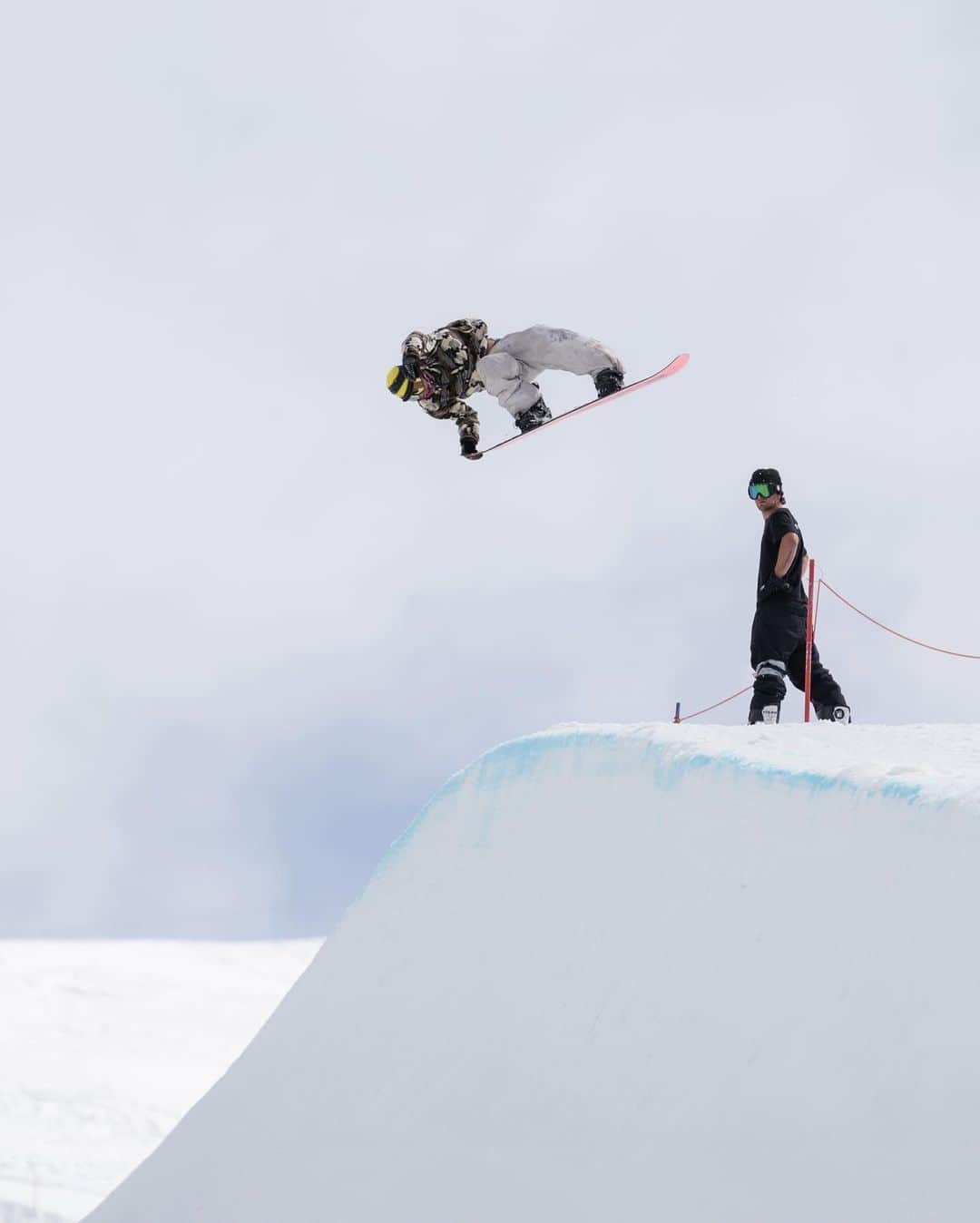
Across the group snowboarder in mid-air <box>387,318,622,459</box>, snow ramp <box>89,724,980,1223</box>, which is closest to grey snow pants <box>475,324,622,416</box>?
snowboarder in mid-air <box>387,318,622,459</box>

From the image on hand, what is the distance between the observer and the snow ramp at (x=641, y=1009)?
3.18 m

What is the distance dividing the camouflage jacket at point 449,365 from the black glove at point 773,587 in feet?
7.23

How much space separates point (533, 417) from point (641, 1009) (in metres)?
5.16

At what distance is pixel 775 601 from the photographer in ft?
25.2

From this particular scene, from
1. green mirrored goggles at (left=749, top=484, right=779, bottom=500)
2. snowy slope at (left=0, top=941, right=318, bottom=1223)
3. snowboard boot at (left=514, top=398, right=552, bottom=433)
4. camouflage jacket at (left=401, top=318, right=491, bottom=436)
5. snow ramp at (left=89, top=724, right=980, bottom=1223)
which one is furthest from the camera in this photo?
snowy slope at (left=0, top=941, right=318, bottom=1223)

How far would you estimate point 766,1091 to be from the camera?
3400mm

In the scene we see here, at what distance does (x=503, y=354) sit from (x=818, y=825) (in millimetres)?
5105

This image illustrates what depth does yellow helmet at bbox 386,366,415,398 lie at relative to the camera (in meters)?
Answer: 8.22

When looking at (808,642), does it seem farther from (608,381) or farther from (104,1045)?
(104,1045)

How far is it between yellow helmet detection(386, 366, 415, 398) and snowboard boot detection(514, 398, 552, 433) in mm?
766

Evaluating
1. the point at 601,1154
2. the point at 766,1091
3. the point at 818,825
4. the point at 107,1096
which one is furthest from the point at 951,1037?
the point at 107,1096

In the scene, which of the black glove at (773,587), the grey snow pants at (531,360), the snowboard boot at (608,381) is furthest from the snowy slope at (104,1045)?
the snowboard boot at (608,381)

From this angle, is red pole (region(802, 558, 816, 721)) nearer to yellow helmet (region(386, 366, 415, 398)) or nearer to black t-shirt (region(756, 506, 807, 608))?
black t-shirt (region(756, 506, 807, 608))

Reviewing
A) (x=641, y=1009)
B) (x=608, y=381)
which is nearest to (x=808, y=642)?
(x=608, y=381)
